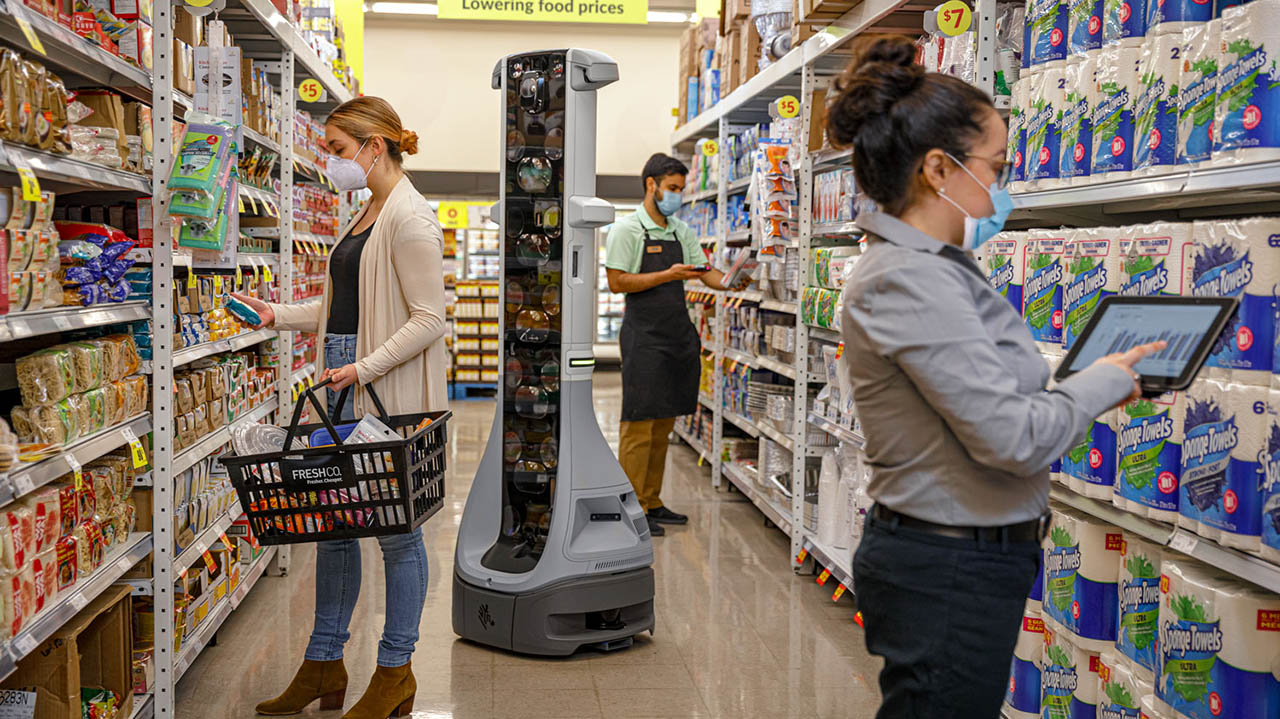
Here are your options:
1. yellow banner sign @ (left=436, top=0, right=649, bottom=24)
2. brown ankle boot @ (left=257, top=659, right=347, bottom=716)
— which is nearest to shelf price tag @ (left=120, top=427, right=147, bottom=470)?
brown ankle boot @ (left=257, top=659, right=347, bottom=716)

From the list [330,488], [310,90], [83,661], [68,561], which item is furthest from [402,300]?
[310,90]

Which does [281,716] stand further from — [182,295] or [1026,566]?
[1026,566]

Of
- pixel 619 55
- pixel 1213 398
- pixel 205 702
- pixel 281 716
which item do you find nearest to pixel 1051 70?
pixel 1213 398

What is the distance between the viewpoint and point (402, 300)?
3.23m

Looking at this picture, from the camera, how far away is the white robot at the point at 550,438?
3.89 meters

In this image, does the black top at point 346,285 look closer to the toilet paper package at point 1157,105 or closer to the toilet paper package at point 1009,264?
the toilet paper package at point 1009,264

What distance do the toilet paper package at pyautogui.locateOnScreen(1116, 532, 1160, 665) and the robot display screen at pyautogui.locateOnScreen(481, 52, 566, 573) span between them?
2083 mm

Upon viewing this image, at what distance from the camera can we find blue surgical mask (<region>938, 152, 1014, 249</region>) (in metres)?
A: 1.71

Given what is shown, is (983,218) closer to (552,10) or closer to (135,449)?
(135,449)

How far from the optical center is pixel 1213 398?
7.02ft

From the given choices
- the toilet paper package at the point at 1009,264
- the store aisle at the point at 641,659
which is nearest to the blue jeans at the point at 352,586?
the store aisle at the point at 641,659

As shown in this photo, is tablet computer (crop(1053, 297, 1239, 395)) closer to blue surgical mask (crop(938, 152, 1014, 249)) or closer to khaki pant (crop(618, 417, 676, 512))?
blue surgical mask (crop(938, 152, 1014, 249))

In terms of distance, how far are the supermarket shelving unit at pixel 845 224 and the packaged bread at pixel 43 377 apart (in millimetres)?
2362

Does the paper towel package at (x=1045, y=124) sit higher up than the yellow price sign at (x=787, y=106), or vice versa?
the yellow price sign at (x=787, y=106)
